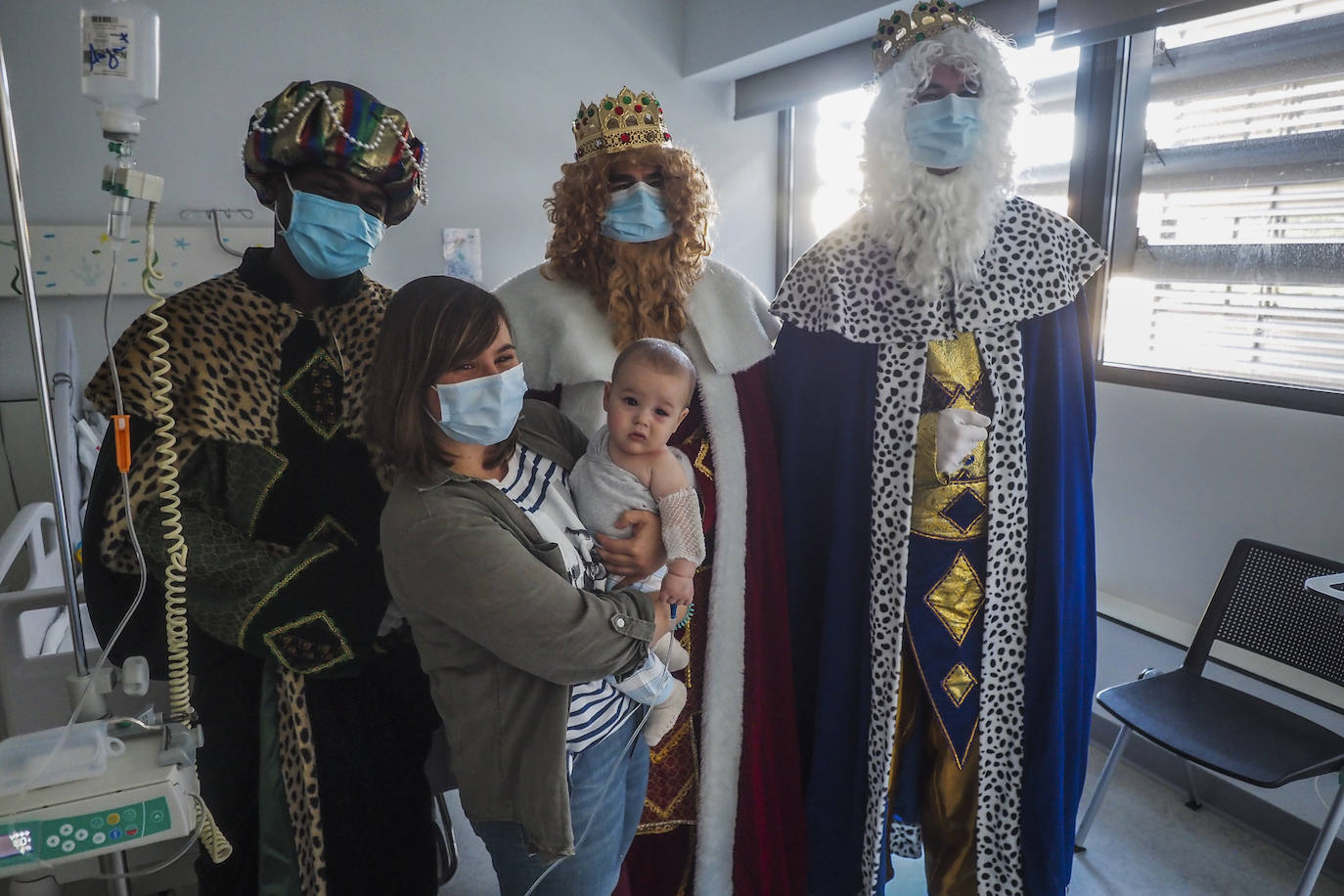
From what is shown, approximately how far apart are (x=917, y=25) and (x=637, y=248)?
0.75 metres

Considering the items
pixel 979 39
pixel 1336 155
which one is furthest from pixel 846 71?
pixel 979 39

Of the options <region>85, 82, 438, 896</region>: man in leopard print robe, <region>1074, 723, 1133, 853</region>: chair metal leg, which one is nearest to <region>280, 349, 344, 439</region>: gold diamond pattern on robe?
<region>85, 82, 438, 896</region>: man in leopard print robe

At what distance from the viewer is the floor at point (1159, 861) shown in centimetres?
228

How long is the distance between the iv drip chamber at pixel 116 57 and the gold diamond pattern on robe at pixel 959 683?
Result: 5.64 feet

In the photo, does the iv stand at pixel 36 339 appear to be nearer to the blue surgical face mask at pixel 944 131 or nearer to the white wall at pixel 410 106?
the blue surgical face mask at pixel 944 131

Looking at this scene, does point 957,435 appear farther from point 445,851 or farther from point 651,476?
point 445,851

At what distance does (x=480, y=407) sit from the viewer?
1.21 m

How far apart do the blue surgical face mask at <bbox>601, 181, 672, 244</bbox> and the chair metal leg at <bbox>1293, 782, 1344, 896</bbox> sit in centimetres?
197

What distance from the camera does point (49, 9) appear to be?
332cm

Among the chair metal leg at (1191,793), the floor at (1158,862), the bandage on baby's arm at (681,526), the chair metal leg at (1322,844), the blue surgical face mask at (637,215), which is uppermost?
the blue surgical face mask at (637,215)

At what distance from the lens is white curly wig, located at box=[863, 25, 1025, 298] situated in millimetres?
1723

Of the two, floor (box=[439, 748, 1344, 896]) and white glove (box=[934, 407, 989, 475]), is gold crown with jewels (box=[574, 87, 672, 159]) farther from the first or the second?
floor (box=[439, 748, 1344, 896])

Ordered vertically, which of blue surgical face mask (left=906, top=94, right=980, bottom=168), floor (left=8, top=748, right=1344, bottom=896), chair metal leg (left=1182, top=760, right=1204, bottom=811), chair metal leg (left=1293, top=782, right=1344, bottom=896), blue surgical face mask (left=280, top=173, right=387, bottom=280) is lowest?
floor (left=8, top=748, right=1344, bottom=896)

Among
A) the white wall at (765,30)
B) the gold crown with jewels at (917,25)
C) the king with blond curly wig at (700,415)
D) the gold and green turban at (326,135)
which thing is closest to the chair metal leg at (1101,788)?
the king with blond curly wig at (700,415)
